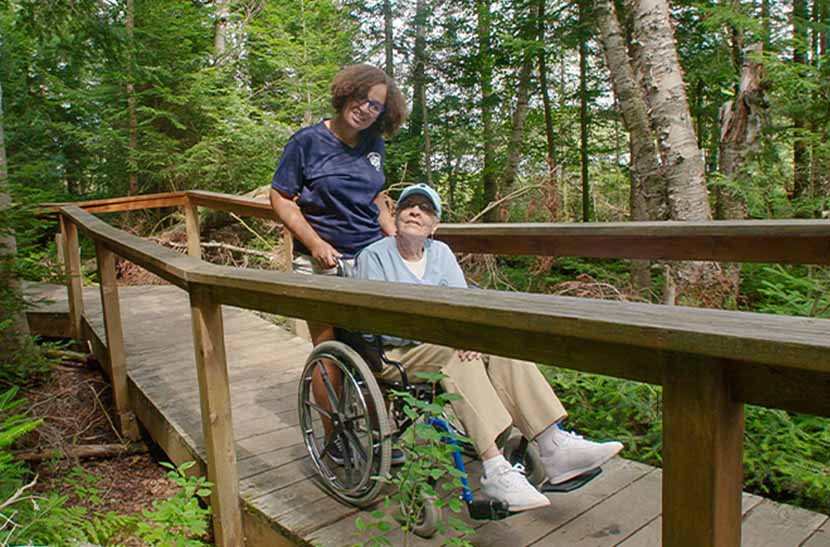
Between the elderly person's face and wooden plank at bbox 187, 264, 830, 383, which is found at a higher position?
the elderly person's face

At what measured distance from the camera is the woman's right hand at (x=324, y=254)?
2.40 metres

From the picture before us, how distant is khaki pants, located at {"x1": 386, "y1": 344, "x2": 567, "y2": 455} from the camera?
1.92 m

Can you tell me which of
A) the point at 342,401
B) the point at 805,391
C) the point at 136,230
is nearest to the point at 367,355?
the point at 342,401

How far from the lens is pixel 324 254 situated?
2.40m

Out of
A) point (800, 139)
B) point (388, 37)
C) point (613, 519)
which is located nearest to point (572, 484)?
point (613, 519)

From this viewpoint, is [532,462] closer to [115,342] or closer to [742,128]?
[115,342]

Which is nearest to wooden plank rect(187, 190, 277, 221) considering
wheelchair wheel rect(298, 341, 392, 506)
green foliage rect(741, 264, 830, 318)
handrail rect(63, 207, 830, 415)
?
wheelchair wheel rect(298, 341, 392, 506)

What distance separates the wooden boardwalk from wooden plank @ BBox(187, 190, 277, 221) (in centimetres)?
96

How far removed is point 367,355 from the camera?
2180 millimetres

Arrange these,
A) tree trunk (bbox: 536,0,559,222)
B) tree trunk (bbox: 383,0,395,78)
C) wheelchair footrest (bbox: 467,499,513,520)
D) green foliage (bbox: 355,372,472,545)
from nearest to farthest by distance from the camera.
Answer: green foliage (bbox: 355,372,472,545), wheelchair footrest (bbox: 467,499,513,520), tree trunk (bbox: 536,0,559,222), tree trunk (bbox: 383,0,395,78)

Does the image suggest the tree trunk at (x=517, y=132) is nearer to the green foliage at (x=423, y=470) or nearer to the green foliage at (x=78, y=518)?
the green foliage at (x=78, y=518)

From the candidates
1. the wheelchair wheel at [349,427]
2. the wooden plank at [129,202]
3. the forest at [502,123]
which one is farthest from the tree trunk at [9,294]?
the wheelchair wheel at [349,427]

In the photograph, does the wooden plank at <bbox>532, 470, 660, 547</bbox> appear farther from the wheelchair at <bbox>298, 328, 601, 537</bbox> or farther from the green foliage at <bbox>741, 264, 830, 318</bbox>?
the green foliage at <bbox>741, 264, 830, 318</bbox>

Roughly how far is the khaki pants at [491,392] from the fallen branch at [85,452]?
7.89 feet
